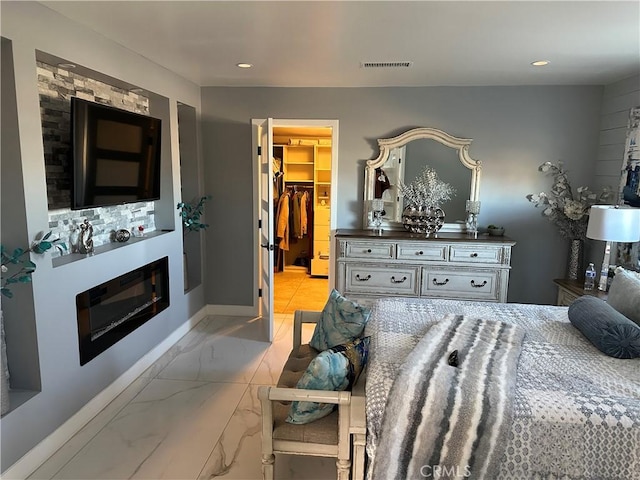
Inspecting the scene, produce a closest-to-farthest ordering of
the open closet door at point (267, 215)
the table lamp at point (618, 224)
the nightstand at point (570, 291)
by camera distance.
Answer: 1. the table lamp at point (618, 224)
2. the nightstand at point (570, 291)
3. the open closet door at point (267, 215)

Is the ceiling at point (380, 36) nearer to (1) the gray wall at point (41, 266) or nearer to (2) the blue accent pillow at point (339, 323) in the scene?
(1) the gray wall at point (41, 266)

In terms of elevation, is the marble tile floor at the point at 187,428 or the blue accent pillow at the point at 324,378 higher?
the blue accent pillow at the point at 324,378

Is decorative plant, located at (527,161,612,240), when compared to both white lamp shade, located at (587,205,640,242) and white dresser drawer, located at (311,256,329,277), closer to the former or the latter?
white lamp shade, located at (587,205,640,242)

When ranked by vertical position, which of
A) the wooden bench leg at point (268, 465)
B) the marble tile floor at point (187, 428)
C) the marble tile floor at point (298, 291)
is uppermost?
the wooden bench leg at point (268, 465)

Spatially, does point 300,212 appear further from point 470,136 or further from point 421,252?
point 470,136

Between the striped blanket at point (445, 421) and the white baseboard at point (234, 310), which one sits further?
the white baseboard at point (234, 310)

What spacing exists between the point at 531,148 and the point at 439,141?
2.90ft

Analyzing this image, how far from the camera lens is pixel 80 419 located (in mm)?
2615

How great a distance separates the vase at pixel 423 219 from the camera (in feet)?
13.6

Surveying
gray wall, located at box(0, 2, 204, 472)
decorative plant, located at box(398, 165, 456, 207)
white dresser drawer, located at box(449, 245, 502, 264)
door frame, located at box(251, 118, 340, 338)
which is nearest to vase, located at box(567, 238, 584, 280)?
white dresser drawer, located at box(449, 245, 502, 264)

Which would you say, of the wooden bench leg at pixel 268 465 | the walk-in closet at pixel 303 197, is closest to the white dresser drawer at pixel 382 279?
the walk-in closet at pixel 303 197

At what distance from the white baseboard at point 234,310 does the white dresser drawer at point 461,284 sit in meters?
1.88

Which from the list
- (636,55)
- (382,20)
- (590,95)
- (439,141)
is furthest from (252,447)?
(590,95)

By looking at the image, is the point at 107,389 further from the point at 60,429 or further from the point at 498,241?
the point at 498,241
